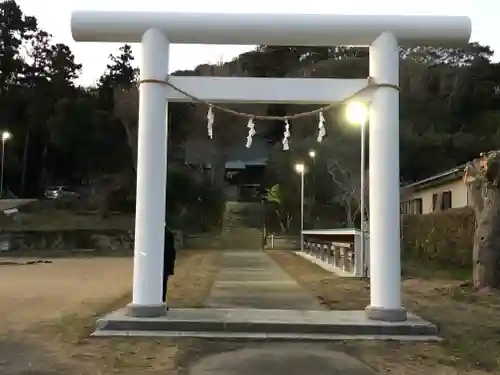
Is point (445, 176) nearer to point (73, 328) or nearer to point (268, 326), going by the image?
point (268, 326)

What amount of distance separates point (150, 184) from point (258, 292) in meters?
5.22

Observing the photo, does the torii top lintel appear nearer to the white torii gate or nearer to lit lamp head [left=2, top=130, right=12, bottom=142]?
Answer: the white torii gate

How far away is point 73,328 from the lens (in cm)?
825

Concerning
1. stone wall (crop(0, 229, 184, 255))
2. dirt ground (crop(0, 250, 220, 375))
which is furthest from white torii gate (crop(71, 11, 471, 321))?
stone wall (crop(0, 229, 184, 255))

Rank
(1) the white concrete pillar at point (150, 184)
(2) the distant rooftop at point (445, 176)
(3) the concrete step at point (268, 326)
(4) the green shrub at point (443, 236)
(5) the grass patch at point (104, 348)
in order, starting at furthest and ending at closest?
(2) the distant rooftop at point (445, 176) → (4) the green shrub at point (443, 236) → (1) the white concrete pillar at point (150, 184) → (3) the concrete step at point (268, 326) → (5) the grass patch at point (104, 348)

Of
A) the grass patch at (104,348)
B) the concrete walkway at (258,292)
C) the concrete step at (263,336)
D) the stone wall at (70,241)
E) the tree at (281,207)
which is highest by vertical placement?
the tree at (281,207)

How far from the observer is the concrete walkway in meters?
10.3

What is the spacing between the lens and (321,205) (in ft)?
139

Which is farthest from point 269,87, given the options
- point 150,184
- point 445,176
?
point 445,176

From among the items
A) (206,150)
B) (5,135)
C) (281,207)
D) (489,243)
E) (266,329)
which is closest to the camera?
(266,329)

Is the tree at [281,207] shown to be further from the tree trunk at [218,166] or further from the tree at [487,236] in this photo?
the tree at [487,236]

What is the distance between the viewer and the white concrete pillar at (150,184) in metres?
8.02

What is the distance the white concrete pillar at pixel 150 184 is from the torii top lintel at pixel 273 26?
27 centimetres

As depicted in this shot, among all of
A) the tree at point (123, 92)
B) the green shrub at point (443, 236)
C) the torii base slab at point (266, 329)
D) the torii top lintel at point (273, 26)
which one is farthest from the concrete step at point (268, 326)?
the tree at point (123, 92)
